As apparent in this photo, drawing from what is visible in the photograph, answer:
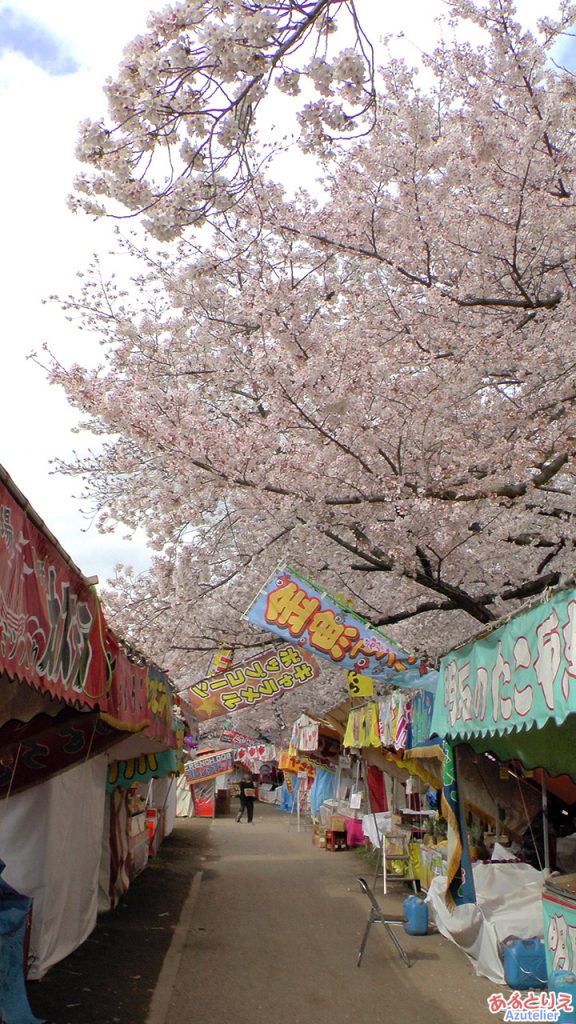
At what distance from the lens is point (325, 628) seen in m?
10.5

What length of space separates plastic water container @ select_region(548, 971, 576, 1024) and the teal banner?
6.60 feet

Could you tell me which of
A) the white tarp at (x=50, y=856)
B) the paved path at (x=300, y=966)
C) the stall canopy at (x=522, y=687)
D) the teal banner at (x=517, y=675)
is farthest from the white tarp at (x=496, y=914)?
the white tarp at (x=50, y=856)

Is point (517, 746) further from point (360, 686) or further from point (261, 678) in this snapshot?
point (261, 678)

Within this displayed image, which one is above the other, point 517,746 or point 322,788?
point 517,746

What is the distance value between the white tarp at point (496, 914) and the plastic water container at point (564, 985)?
5.25 feet

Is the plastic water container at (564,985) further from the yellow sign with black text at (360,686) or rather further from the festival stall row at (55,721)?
→ the yellow sign with black text at (360,686)

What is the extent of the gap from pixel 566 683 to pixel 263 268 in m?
8.27

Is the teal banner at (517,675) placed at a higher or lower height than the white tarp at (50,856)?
higher

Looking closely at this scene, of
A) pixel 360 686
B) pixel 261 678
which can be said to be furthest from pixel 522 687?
pixel 261 678

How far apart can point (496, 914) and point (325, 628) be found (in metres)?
3.77

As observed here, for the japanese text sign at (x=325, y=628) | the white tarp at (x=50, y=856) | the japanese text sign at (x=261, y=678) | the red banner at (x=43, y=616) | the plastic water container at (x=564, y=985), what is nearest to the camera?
the red banner at (x=43, y=616)

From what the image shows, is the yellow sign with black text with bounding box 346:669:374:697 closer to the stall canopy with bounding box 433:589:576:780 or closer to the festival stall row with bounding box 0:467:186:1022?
the festival stall row with bounding box 0:467:186:1022

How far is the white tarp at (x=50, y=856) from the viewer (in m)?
8.11

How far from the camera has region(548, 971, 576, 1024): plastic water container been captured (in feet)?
19.7
